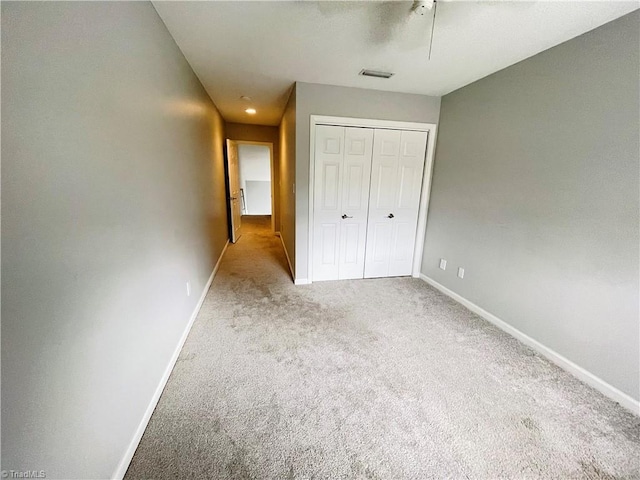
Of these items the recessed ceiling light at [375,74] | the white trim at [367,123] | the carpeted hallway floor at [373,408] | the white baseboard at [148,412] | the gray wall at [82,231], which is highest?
the recessed ceiling light at [375,74]

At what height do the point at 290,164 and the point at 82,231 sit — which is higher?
the point at 290,164

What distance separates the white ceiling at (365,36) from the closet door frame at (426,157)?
0.39m

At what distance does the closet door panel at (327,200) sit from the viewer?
112 inches

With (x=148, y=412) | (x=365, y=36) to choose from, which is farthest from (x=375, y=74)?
(x=148, y=412)

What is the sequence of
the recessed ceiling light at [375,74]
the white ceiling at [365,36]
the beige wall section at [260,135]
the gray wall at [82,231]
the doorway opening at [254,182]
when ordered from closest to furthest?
the gray wall at [82,231] < the white ceiling at [365,36] < the recessed ceiling light at [375,74] < the beige wall section at [260,135] < the doorway opening at [254,182]

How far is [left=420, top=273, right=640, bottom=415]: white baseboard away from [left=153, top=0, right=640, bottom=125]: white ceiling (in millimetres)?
2254

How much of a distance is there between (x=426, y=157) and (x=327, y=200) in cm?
138

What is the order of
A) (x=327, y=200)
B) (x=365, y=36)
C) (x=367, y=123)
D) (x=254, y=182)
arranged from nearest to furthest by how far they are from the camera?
(x=365, y=36), (x=367, y=123), (x=327, y=200), (x=254, y=182)

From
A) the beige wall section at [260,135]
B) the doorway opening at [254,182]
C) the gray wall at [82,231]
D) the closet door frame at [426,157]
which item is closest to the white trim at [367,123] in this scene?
the closet door frame at [426,157]

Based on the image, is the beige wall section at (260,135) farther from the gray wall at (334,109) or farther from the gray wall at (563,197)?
the gray wall at (563,197)

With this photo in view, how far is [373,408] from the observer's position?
1.45m

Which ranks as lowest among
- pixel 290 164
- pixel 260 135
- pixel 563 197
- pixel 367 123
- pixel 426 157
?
pixel 563 197

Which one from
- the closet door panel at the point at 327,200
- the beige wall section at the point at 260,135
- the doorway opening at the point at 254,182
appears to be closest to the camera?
the closet door panel at the point at 327,200

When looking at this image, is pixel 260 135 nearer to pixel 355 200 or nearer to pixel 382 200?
pixel 355 200
